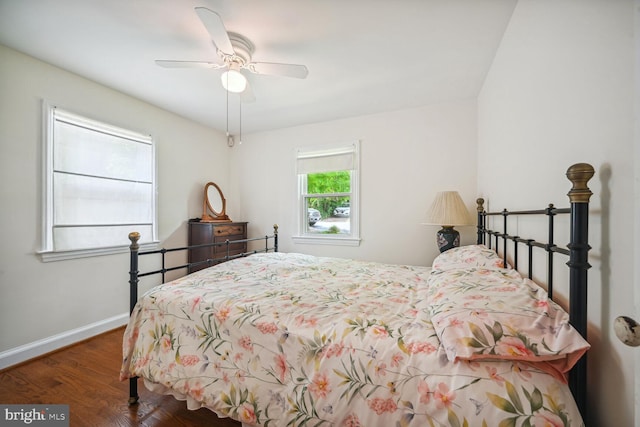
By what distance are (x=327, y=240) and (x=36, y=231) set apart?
9.31ft

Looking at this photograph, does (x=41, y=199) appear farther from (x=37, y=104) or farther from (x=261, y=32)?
(x=261, y=32)

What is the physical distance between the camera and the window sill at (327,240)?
3.22 metres

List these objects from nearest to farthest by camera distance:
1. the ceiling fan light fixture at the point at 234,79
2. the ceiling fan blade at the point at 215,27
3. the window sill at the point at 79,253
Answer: the ceiling fan blade at the point at 215,27, the ceiling fan light fixture at the point at 234,79, the window sill at the point at 79,253

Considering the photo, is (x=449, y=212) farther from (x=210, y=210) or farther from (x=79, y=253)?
(x=79, y=253)

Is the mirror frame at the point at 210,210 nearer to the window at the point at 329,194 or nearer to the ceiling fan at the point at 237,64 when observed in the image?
the window at the point at 329,194

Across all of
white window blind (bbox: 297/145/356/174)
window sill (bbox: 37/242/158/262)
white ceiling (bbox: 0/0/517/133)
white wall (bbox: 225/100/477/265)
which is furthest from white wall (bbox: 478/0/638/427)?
window sill (bbox: 37/242/158/262)

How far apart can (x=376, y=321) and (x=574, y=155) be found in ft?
3.26

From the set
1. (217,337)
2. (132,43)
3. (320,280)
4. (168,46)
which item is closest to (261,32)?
(168,46)

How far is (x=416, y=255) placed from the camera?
2.91m

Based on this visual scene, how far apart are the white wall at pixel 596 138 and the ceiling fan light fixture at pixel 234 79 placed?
1.80 metres

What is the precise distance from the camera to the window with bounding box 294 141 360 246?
3230 mm

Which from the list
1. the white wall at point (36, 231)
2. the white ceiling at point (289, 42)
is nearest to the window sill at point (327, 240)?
the white ceiling at point (289, 42)

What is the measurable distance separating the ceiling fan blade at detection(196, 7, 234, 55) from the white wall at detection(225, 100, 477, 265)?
1.95m

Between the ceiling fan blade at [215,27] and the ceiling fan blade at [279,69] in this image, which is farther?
the ceiling fan blade at [279,69]
